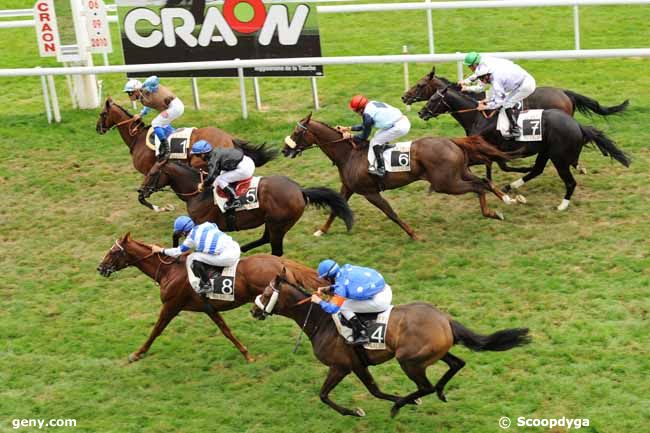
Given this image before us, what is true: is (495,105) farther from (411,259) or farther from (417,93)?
(411,259)

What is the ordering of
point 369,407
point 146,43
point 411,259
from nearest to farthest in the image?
point 369,407, point 411,259, point 146,43

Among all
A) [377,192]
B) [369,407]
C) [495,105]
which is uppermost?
[495,105]

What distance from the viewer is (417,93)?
37.7ft

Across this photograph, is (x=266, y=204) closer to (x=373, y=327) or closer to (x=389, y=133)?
(x=389, y=133)

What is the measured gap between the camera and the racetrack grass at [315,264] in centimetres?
788

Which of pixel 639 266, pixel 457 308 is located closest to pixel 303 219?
pixel 457 308

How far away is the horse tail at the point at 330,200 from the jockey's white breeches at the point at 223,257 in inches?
67.0

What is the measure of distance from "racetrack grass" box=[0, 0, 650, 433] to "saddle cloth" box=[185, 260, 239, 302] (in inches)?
25.9

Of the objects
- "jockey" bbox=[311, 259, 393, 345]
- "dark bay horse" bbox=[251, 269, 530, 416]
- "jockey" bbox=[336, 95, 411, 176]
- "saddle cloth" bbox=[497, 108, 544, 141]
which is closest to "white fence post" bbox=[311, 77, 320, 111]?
"jockey" bbox=[336, 95, 411, 176]

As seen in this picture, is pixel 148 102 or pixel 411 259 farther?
pixel 148 102

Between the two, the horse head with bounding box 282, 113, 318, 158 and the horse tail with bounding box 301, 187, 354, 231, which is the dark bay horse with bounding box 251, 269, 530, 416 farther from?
the horse head with bounding box 282, 113, 318, 158

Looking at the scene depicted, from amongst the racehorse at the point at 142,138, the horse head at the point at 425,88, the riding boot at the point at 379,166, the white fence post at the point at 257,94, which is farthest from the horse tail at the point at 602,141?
the white fence post at the point at 257,94

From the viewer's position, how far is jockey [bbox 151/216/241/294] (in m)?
8.18

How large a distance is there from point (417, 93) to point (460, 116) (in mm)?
647
